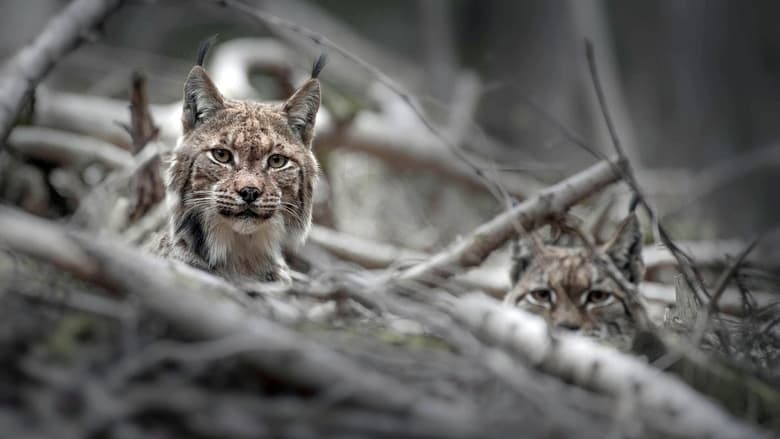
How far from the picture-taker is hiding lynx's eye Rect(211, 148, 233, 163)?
5070mm

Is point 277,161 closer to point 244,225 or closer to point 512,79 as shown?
point 244,225

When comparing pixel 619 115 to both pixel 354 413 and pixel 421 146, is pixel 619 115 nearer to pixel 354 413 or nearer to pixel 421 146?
pixel 421 146

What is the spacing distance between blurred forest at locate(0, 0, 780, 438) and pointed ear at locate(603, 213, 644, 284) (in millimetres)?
291

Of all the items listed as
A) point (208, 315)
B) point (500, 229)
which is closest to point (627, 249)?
point (500, 229)

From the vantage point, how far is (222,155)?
5.09 metres

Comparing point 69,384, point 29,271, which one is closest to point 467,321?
point 69,384

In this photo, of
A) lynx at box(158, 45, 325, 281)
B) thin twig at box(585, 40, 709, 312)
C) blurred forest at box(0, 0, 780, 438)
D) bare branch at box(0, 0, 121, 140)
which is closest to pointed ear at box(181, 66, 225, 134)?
lynx at box(158, 45, 325, 281)

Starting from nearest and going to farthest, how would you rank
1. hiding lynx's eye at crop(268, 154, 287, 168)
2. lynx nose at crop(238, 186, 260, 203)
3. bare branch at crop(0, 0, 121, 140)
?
bare branch at crop(0, 0, 121, 140) < lynx nose at crop(238, 186, 260, 203) < hiding lynx's eye at crop(268, 154, 287, 168)

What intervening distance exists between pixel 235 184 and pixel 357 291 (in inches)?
72.5

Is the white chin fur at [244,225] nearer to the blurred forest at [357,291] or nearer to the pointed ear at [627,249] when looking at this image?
the blurred forest at [357,291]

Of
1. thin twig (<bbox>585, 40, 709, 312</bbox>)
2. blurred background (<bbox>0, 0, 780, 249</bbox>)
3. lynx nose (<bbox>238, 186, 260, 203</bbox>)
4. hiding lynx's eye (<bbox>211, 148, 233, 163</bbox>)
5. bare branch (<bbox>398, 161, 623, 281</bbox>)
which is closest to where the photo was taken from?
thin twig (<bbox>585, 40, 709, 312</bbox>)

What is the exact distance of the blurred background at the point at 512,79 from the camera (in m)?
9.33

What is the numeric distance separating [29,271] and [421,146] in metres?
5.61

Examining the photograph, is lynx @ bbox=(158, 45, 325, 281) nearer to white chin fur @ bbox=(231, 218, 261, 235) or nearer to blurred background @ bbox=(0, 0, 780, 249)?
white chin fur @ bbox=(231, 218, 261, 235)
